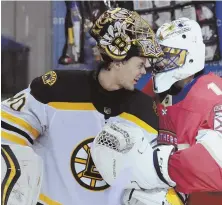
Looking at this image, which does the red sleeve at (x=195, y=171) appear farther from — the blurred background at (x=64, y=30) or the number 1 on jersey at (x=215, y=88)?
the blurred background at (x=64, y=30)

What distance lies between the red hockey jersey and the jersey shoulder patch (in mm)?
236

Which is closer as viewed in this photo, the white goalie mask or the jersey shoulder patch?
the jersey shoulder patch

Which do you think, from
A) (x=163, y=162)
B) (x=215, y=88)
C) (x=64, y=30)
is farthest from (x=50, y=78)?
(x=64, y=30)

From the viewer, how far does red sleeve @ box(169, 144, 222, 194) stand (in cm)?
97

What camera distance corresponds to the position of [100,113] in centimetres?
107

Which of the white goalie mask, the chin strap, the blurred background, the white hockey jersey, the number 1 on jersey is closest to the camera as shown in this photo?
the chin strap

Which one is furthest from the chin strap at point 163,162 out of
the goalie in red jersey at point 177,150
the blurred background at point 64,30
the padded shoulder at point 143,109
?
the blurred background at point 64,30

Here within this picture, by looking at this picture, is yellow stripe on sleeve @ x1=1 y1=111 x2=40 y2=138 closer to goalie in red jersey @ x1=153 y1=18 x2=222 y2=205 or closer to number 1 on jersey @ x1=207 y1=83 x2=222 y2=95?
goalie in red jersey @ x1=153 y1=18 x2=222 y2=205

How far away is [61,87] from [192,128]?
340 millimetres

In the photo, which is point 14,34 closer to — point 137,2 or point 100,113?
point 137,2

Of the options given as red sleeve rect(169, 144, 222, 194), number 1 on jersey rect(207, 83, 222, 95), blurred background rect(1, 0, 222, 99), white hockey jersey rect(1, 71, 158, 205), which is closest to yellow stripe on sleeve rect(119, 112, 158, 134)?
white hockey jersey rect(1, 71, 158, 205)

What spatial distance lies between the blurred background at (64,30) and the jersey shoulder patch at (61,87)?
36.8 inches

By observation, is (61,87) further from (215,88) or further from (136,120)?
(215,88)

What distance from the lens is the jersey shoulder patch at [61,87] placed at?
105 cm
